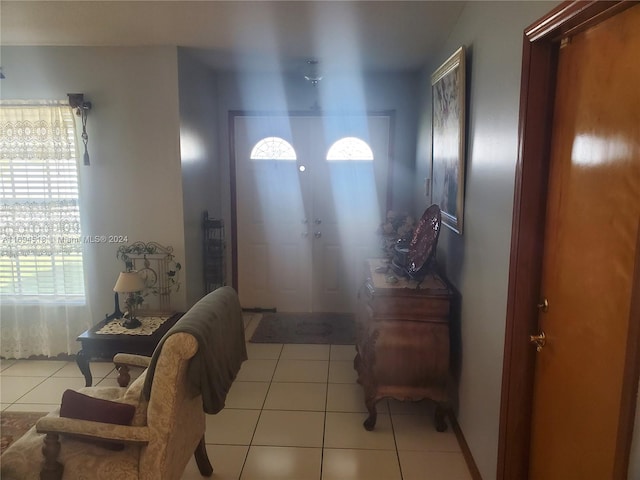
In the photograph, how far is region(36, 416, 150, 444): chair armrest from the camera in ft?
5.56

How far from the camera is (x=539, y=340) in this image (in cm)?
170

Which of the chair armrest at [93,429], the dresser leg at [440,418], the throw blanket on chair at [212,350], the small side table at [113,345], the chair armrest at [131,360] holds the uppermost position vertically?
the throw blanket on chair at [212,350]

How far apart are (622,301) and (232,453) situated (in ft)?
6.84

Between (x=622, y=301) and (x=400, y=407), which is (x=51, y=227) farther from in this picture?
(x=622, y=301)

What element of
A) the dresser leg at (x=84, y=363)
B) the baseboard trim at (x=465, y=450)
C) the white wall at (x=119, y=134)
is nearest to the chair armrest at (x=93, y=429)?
the dresser leg at (x=84, y=363)

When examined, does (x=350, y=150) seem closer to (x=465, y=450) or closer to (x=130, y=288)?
(x=130, y=288)

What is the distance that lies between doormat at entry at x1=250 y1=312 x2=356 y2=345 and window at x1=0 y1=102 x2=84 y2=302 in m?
1.63

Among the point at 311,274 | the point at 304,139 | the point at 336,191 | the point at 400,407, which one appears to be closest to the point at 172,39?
the point at 304,139

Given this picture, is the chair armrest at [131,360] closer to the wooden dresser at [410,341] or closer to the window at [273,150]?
the wooden dresser at [410,341]

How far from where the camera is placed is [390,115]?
4.39 metres

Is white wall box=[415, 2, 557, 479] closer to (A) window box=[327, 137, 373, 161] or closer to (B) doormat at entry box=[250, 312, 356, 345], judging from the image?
(B) doormat at entry box=[250, 312, 356, 345]

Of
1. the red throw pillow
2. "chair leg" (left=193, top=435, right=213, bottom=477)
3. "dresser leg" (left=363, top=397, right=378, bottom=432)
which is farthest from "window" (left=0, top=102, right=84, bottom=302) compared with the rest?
"dresser leg" (left=363, top=397, right=378, bottom=432)

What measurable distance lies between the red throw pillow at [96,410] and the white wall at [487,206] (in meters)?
1.55

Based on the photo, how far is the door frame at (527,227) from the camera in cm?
156
